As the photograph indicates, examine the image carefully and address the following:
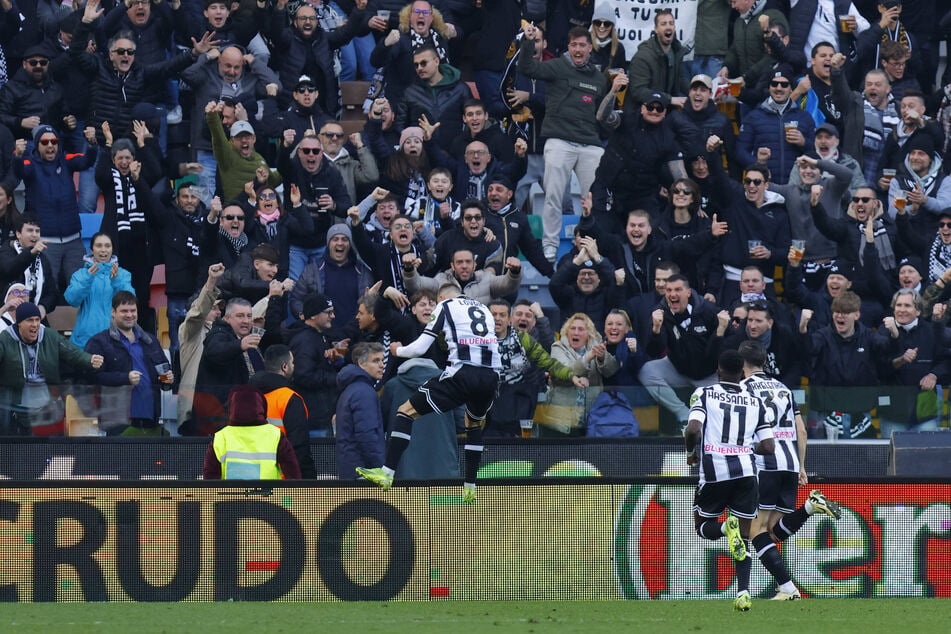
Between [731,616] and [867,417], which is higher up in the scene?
[867,417]

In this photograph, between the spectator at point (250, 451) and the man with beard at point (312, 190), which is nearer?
the spectator at point (250, 451)

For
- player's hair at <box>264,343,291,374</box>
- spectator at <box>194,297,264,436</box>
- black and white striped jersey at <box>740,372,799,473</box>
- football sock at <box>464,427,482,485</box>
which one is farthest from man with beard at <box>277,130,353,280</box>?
black and white striped jersey at <box>740,372,799,473</box>

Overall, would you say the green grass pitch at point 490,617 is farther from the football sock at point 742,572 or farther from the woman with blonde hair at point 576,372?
the woman with blonde hair at point 576,372

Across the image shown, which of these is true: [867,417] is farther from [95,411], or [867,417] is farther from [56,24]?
[56,24]

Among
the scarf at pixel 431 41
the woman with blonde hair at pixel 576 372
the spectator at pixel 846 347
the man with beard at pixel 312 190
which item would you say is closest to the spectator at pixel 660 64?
the scarf at pixel 431 41

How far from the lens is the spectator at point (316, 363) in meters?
13.9

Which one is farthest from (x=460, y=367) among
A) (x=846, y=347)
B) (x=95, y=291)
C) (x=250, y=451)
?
(x=95, y=291)

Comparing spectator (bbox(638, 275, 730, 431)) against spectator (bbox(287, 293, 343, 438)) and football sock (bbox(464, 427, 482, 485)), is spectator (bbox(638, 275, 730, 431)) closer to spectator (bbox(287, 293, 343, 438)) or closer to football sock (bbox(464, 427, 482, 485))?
football sock (bbox(464, 427, 482, 485))

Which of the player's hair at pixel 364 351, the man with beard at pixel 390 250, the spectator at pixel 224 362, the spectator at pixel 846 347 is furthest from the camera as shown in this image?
the man with beard at pixel 390 250

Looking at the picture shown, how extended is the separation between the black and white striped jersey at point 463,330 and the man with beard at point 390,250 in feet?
12.3

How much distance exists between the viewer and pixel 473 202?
639 inches

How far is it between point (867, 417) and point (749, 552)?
3.19 meters

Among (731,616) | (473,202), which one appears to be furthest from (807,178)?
(731,616)

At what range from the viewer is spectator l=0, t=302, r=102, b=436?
13.5m
